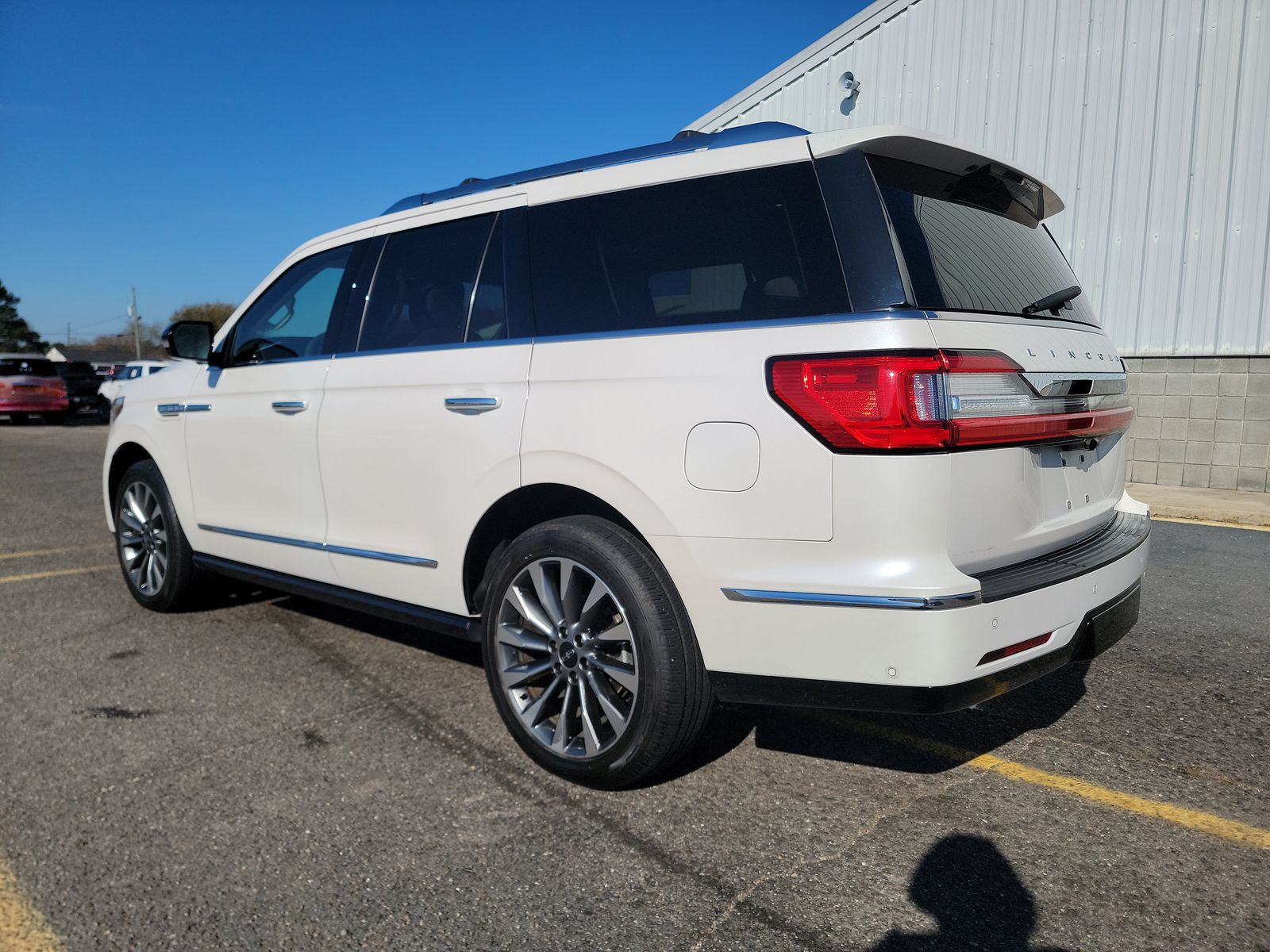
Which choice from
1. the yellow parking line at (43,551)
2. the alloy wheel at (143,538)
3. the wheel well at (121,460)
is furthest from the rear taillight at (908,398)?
the yellow parking line at (43,551)

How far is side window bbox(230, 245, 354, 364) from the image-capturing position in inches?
162

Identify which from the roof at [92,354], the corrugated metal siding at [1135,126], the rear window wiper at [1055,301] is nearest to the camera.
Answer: the rear window wiper at [1055,301]

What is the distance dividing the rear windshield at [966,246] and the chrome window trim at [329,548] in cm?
195

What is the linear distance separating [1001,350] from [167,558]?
167 inches

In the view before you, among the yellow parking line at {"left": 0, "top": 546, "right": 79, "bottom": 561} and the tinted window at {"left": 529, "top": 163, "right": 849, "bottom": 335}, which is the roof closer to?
the yellow parking line at {"left": 0, "top": 546, "right": 79, "bottom": 561}

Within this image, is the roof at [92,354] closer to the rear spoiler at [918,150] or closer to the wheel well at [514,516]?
the wheel well at [514,516]

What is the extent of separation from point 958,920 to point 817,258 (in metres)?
1.69

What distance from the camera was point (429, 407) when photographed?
3.44 m

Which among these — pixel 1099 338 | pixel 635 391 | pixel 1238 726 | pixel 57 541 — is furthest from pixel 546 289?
pixel 57 541

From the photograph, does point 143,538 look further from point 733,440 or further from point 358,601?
point 733,440

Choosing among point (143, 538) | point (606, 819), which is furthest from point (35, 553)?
point (606, 819)

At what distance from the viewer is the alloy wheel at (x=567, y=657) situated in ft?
9.46

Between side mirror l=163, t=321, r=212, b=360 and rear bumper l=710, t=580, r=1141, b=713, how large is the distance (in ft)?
Answer: 11.3

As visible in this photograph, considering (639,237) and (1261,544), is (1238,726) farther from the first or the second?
(1261,544)
